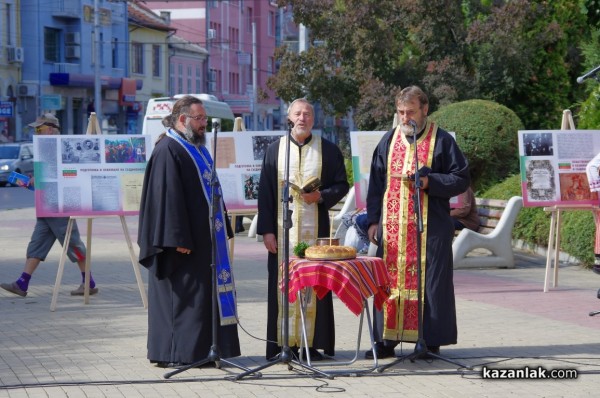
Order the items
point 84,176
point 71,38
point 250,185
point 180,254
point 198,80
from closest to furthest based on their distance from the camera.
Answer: point 180,254 → point 84,176 → point 250,185 → point 71,38 → point 198,80

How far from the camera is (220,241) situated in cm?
874

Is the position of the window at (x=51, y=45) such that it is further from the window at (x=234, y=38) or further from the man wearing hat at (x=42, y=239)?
the man wearing hat at (x=42, y=239)

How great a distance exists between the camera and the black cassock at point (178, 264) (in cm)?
848

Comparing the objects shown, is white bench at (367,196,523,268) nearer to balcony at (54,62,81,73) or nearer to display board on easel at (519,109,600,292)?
display board on easel at (519,109,600,292)

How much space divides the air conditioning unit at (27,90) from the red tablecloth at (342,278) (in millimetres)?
47700

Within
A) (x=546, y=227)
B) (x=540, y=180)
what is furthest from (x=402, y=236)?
(x=546, y=227)

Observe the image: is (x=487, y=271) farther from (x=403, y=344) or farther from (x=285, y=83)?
(x=285, y=83)

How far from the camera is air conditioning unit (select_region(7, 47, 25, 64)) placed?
53469 mm

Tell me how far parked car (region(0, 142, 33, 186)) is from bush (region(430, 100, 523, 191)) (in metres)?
25.0

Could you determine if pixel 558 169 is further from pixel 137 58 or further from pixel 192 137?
pixel 137 58

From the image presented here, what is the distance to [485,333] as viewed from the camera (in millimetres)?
10031

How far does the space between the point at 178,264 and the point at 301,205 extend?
1.03 metres

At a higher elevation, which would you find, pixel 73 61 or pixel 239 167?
pixel 73 61

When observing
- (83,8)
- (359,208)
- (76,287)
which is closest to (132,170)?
(76,287)
